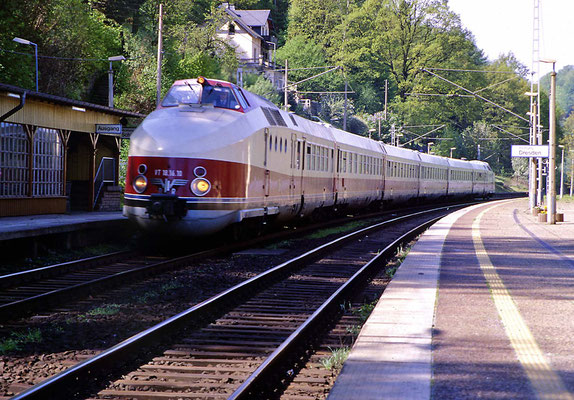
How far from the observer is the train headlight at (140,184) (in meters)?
13.4

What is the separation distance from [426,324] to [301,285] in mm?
4000

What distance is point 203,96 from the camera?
14.9 m

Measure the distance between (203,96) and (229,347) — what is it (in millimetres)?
8777

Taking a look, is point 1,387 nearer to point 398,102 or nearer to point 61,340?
point 61,340

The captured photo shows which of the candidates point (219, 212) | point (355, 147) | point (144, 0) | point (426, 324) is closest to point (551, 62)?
point (355, 147)

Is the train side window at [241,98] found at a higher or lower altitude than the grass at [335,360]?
higher

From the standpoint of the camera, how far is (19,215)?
18.2 meters

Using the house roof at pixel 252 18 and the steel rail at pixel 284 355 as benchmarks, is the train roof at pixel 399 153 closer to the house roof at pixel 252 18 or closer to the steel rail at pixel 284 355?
the steel rail at pixel 284 355

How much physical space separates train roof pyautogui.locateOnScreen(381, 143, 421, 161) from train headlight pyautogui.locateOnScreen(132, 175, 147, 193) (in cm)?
2375

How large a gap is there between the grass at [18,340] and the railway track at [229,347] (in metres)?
1.14

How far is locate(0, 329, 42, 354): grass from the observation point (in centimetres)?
668

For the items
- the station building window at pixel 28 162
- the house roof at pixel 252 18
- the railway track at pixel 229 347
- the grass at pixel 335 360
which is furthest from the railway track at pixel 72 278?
the house roof at pixel 252 18

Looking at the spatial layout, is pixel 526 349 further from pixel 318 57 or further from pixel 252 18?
pixel 252 18

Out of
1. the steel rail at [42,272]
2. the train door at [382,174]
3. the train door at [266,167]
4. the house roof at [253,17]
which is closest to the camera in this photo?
the steel rail at [42,272]
